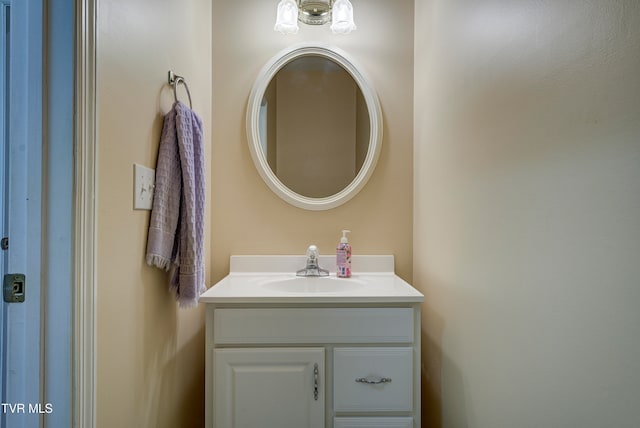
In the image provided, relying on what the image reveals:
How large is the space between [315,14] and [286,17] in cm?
14

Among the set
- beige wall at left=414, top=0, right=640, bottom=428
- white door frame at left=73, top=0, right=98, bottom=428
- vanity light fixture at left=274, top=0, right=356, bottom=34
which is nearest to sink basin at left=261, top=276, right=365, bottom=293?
beige wall at left=414, top=0, right=640, bottom=428

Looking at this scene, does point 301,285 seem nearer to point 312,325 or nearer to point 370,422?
point 312,325

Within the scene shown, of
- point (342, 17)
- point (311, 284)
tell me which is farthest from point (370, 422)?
point (342, 17)

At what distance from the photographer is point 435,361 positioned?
4.20 feet

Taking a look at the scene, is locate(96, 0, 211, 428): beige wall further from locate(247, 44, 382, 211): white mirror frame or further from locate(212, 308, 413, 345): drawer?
locate(247, 44, 382, 211): white mirror frame

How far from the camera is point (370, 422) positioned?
1.05 metres

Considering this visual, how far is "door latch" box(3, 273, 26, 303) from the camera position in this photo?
0.61 metres

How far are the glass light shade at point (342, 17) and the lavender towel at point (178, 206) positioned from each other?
32.1 inches

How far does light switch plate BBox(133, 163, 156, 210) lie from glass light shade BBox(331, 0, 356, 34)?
1.02 m

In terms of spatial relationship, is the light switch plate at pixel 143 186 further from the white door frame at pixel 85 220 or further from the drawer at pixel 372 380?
the drawer at pixel 372 380

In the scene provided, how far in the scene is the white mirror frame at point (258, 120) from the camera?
4.89 ft

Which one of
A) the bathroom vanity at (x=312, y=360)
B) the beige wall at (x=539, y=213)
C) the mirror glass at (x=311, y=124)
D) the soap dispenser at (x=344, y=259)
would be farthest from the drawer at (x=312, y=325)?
the mirror glass at (x=311, y=124)

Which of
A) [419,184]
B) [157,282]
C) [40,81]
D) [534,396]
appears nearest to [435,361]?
[534,396]

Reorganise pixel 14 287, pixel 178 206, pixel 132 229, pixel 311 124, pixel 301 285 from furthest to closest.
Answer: pixel 311 124 < pixel 301 285 < pixel 178 206 < pixel 132 229 < pixel 14 287
